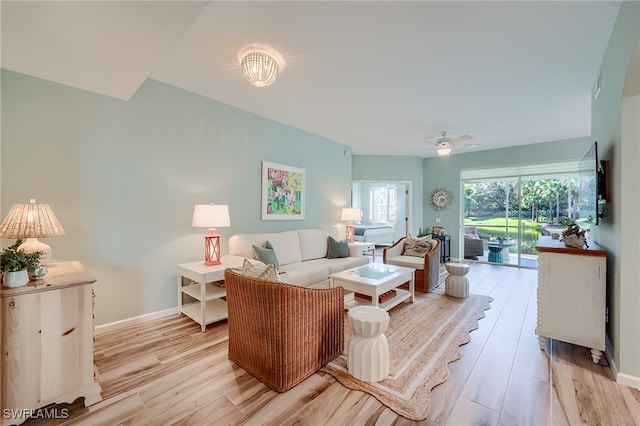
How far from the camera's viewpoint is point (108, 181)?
2658 mm

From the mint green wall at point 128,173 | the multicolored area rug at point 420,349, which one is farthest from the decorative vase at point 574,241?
the mint green wall at point 128,173

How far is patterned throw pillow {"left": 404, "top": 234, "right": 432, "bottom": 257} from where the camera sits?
14.4 ft

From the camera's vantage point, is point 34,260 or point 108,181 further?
point 108,181

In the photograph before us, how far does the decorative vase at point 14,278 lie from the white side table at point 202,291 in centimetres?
125

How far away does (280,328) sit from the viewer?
1.78m

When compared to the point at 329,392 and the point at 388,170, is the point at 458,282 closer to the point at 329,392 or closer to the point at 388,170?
the point at 329,392

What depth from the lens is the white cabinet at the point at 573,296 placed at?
2.14 m

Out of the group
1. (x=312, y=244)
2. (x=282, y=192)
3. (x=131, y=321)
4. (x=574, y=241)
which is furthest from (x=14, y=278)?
(x=574, y=241)

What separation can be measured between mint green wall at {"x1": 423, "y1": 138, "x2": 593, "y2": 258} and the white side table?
560cm

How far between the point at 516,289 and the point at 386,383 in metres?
3.45

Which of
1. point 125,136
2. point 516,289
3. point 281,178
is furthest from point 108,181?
point 516,289

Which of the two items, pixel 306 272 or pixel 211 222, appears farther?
pixel 306 272

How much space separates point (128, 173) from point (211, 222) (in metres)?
0.96

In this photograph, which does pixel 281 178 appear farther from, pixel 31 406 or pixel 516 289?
pixel 516 289
